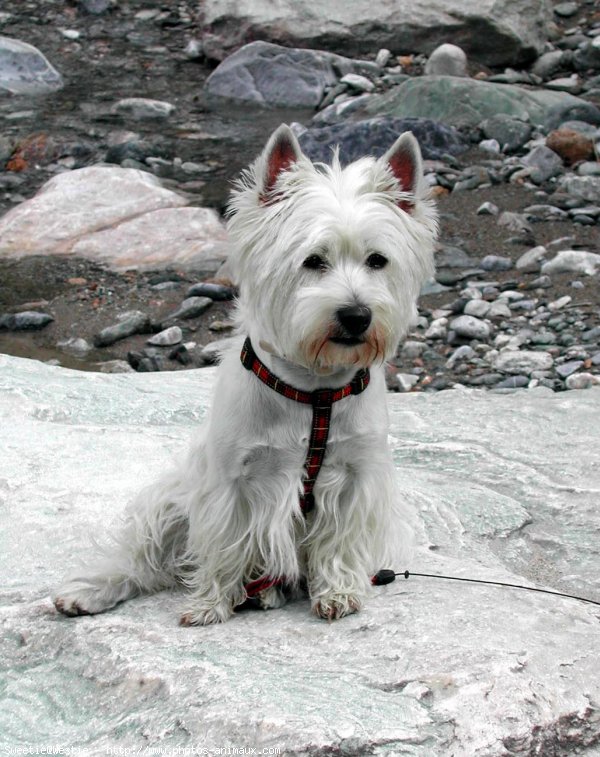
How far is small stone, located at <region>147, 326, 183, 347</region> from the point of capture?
28.3 ft

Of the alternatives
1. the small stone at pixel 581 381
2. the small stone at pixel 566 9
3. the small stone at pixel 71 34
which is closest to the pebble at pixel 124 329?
the small stone at pixel 581 381

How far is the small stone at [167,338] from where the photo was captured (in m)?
8.62

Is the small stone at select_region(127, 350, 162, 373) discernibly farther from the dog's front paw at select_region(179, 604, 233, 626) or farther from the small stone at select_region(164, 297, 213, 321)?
the dog's front paw at select_region(179, 604, 233, 626)

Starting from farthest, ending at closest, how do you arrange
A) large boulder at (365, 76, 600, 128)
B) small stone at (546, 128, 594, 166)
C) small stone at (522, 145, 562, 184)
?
large boulder at (365, 76, 600, 128), small stone at (546, 128, 594, 166), small stone at (522, 145, 562, 184)

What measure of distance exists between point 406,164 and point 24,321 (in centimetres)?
581

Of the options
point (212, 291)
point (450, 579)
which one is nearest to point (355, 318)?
point (450, 579)

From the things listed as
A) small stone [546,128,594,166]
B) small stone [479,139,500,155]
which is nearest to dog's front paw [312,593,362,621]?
small stone [546,128,594,166]

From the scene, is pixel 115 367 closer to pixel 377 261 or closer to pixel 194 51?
pixel 377 261

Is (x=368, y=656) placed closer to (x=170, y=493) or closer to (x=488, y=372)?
(x=170, y=493)

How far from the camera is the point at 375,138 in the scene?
38.0 feet

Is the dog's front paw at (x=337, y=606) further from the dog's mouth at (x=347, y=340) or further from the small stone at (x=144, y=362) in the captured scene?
the small stone at (x=144, y=362)

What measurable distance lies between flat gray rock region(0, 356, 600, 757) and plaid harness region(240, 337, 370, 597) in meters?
0.55

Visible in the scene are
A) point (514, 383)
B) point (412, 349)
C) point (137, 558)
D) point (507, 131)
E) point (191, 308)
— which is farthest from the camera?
point (507, 131)

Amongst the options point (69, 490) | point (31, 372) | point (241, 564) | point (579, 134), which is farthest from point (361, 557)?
point (579, 134)
